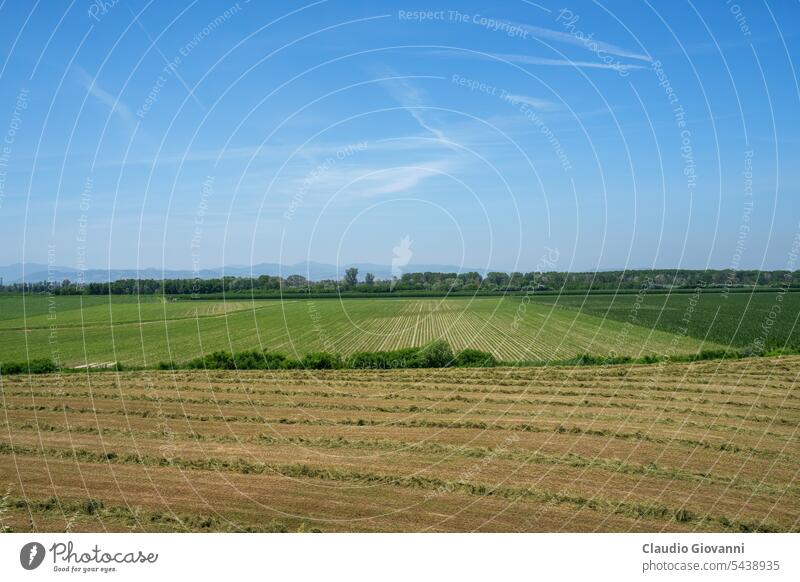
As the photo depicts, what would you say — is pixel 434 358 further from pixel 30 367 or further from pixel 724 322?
pixel 724 322

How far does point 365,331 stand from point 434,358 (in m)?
17.4

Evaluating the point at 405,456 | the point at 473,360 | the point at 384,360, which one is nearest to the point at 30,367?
the point at 384,360

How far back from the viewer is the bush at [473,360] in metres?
32.9

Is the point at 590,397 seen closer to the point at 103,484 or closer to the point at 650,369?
the point at 650,369

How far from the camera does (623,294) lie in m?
100

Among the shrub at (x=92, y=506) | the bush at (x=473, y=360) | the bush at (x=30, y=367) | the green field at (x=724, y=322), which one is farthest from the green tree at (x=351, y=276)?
the green field at (x=724, y=322)

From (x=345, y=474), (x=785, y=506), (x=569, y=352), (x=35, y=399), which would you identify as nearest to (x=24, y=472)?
(x=345, y=474)

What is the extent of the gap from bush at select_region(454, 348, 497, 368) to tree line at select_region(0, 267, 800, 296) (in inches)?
148

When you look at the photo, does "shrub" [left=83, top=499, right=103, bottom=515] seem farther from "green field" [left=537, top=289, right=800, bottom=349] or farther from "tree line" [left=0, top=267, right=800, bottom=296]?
"green field" [left=537, top=289, right=800, bottom=349]

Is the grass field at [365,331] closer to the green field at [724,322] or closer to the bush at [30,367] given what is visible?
the green field at [724,322]

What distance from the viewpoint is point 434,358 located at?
32719mm

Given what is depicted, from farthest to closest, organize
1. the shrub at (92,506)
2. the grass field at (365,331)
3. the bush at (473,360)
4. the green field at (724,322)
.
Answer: the green field at (724,322), the grass field at (365,331), the bush at (473,360), the shrub at (92,506)

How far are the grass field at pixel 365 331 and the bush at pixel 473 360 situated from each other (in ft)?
8.60

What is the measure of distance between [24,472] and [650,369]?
993 inches
